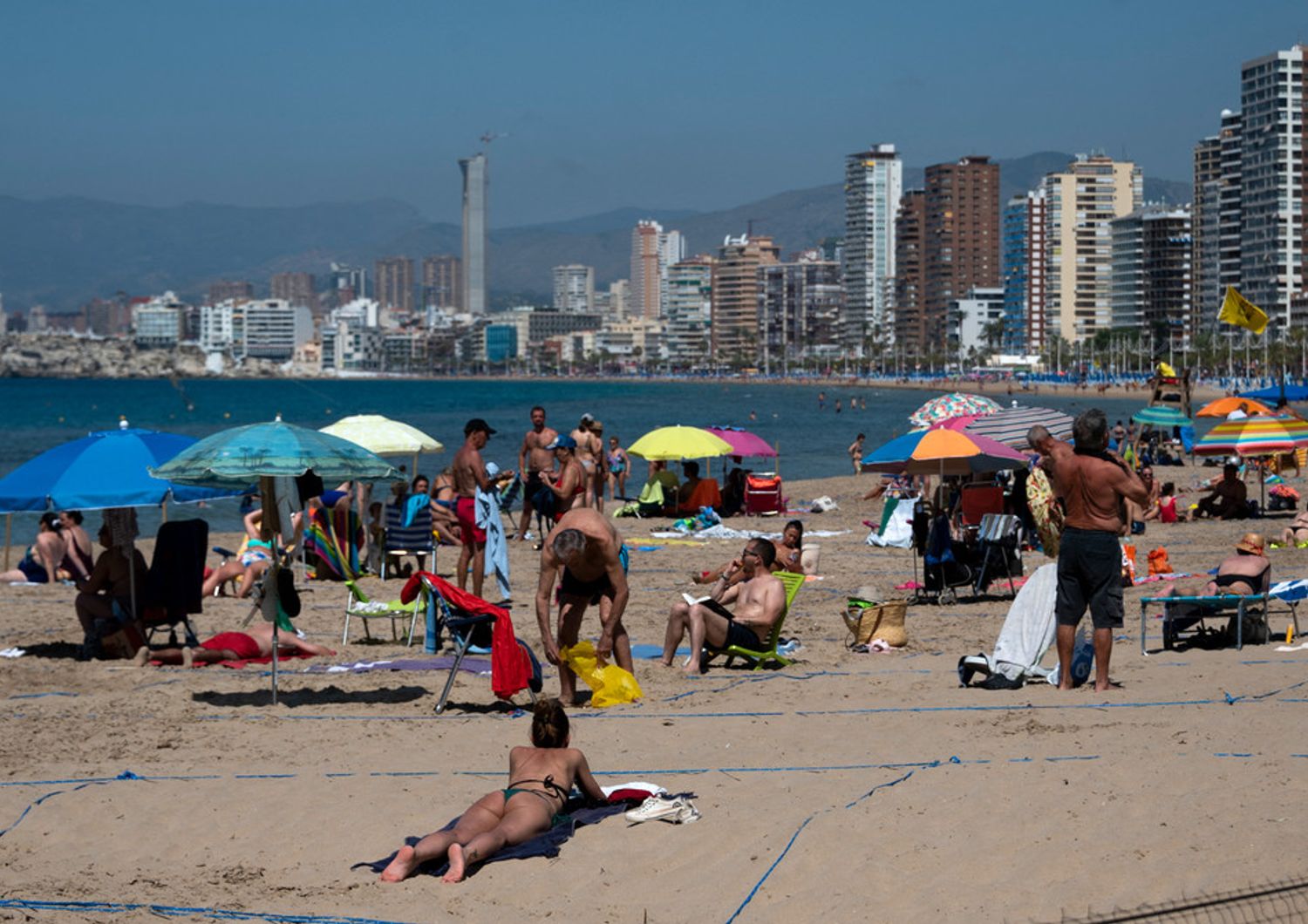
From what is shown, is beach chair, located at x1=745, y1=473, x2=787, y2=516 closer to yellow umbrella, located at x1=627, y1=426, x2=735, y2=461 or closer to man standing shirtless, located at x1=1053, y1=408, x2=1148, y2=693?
yellow umbrella, located at x1=627, y1=426, x2=735, y2=461

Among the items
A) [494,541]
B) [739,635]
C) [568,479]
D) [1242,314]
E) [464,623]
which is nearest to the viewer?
[464,623]

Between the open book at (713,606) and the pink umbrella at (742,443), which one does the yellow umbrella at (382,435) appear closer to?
the pink umbrella at (742,443)

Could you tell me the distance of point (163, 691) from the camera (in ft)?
30.4

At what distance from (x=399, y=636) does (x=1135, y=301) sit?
567ft

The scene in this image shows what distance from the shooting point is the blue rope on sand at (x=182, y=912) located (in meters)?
5.46

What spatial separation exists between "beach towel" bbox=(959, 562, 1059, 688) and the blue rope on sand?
14.1ft

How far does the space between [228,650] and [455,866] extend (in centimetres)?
504

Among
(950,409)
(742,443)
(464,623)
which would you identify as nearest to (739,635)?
(464,623)

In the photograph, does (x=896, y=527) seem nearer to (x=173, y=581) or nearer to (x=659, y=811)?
(x=173, y=581)

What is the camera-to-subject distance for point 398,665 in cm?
1016

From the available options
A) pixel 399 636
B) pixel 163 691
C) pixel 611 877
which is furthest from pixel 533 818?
pixel 399 636

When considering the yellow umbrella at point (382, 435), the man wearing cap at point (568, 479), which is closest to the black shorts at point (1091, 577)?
the man wearing cap at point (568, 479)

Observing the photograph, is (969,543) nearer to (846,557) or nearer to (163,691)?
(846,557)

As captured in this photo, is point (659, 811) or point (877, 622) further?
point (877, 622)
